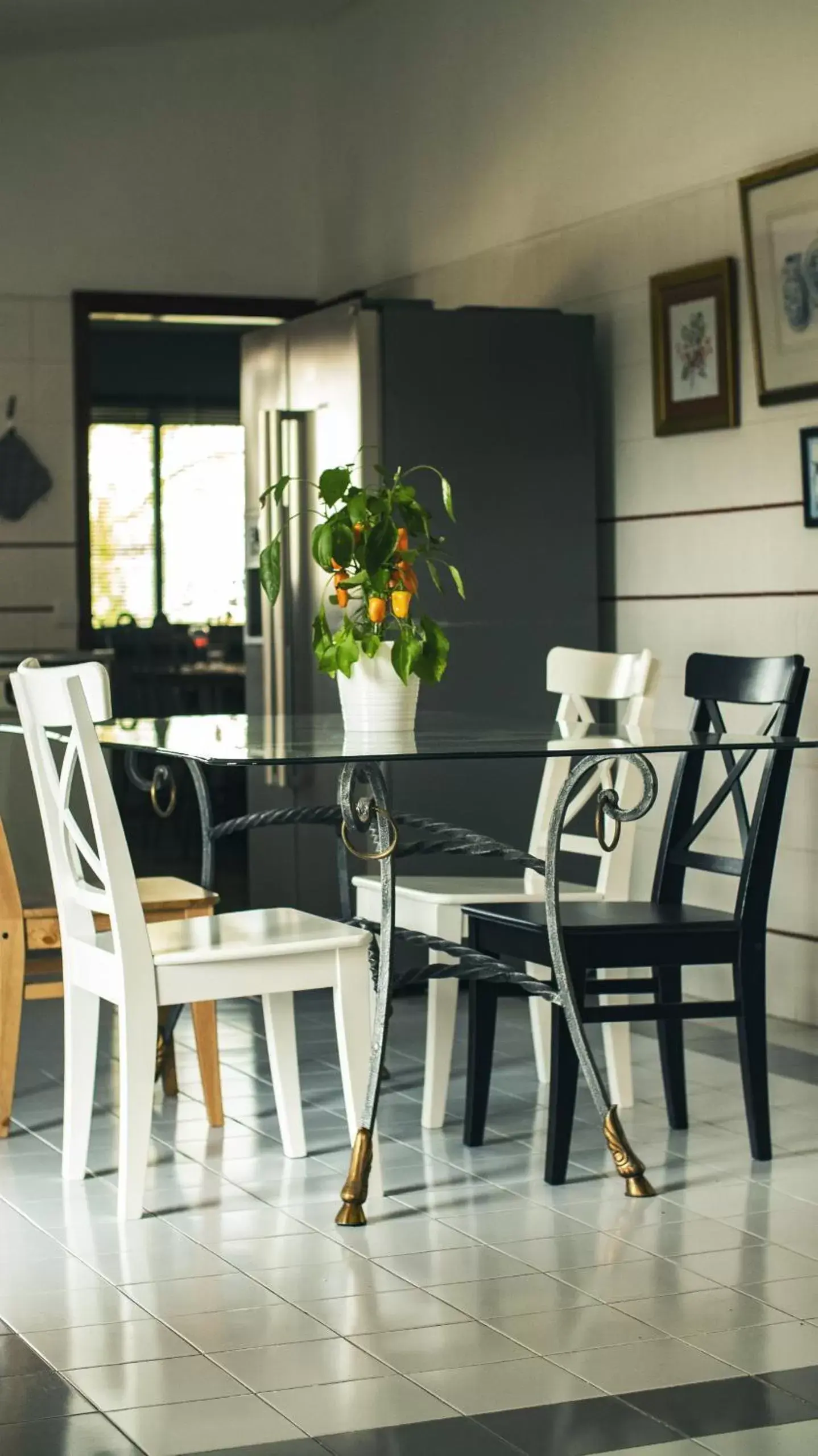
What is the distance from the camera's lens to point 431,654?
3.48 m

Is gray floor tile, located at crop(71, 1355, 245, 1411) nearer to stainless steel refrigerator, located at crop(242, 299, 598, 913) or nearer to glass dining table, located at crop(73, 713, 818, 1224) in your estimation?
glass dining table, located at crop(73, 713, 818, 1224)

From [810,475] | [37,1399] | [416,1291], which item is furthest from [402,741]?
[810,475]

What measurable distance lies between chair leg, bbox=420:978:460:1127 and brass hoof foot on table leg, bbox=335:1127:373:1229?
572 mm

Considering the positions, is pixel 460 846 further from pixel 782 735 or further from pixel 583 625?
pixel 583 625

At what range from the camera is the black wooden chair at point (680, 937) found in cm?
337

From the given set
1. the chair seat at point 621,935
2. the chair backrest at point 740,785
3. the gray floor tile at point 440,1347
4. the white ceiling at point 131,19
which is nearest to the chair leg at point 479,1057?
the chair seat at point 621,935

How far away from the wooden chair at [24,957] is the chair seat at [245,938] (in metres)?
0.30

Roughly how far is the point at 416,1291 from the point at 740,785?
52.0 inches

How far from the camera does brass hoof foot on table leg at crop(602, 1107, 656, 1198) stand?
3.31 metres

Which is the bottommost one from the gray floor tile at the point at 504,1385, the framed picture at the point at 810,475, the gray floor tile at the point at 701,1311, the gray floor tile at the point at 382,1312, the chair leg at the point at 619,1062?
the gray floor tile at the point at 701,1311

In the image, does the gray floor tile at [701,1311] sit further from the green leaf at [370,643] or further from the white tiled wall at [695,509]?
the white tiled wall at [695,509]

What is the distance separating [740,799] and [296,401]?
2487mm

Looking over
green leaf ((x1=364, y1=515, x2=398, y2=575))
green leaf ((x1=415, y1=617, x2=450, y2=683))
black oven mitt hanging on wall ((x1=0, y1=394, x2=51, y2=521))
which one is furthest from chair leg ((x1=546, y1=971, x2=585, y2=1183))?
black oven mitt hanging on wall ((x1=0, y1=394, x2=51, y2=521))

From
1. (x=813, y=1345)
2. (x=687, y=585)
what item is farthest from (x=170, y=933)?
(x=687, y=585)
